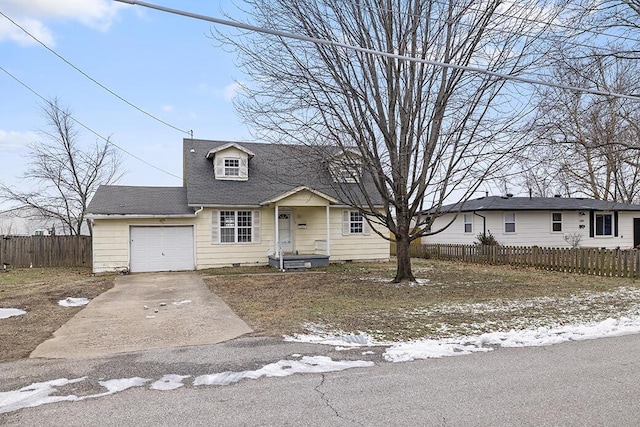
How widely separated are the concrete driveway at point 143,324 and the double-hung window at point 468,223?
688 inches

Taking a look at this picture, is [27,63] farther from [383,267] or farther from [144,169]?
[144,169]

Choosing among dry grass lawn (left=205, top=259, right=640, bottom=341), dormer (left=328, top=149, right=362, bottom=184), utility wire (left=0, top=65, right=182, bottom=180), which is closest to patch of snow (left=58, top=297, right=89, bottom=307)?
dry grass lawn (left=205, top=259, right=640, bottom=341)

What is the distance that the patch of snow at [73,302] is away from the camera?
33.6 feet

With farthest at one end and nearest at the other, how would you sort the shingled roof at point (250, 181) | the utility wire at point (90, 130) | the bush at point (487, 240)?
1. the bush at point (487, 240)
2. the shingled roof at point (250, 181)
3. the utility wire at point (90, 130)

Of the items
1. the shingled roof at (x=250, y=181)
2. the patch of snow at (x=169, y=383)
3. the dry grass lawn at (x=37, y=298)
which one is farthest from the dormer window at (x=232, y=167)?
the patch of snow at (x=169, y=383)

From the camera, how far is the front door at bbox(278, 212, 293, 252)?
20.0 meters

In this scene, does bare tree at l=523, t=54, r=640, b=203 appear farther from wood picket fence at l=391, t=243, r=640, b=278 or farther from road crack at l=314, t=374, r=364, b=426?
road crack at l=314, t=374, r=364, b=426

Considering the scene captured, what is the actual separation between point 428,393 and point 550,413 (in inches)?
Answer: 42.4

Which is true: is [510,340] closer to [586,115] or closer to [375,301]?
[375,301]

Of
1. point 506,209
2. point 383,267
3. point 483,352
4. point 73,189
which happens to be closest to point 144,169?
point 73,189

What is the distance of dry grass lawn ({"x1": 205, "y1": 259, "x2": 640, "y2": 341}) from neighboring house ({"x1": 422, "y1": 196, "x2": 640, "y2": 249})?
865cm

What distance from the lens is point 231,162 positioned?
20312 millimetres

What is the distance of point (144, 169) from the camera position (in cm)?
3241

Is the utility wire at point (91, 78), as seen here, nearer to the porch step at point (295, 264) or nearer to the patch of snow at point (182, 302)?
the patch of snow at point (182, 302)
